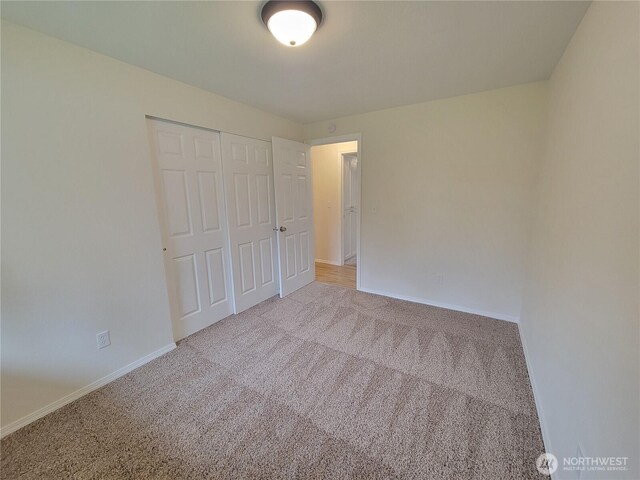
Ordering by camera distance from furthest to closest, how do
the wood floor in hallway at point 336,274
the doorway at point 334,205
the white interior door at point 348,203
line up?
1. the white interior door at point 348,203
2. the doorway at point 334,205
3. the wood floor in hallway at point 336,274

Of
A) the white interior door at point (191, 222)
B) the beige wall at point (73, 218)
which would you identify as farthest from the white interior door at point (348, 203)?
the beige wall at point (73, 218)

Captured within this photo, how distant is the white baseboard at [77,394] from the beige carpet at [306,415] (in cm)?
5

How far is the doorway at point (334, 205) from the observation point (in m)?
4.48

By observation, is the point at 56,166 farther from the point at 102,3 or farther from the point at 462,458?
the point at 462,458

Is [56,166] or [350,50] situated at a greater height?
[350,50]

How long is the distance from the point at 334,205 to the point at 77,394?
3890 mm

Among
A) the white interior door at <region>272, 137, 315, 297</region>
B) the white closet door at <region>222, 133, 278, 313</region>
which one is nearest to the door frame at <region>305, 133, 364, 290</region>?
the white interior door at <region>272, 137, 315, 297</region>

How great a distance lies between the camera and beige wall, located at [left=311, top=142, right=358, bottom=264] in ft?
14.8

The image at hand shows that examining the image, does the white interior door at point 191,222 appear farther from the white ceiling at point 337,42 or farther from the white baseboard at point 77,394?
the white ceiling at point 337,42

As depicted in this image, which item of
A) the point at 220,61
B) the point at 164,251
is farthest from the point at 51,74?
the point at 164,251

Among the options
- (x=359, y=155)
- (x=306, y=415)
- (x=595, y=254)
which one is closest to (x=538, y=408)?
(x=595, y=254)

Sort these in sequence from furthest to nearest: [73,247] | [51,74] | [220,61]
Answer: [220,61] → [73,247] → [51,74]

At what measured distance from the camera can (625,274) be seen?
82cm

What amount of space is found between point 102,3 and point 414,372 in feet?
9.33
